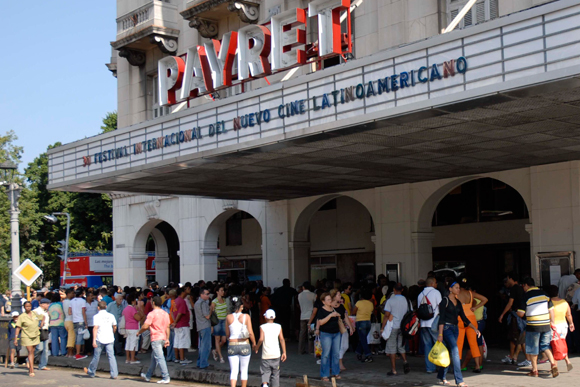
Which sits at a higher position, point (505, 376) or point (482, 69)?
point (482, 69)

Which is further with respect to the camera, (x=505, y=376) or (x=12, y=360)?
(x=12, y=360)

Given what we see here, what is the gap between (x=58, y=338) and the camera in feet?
62.9

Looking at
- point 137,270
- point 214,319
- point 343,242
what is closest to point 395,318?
point 214,319

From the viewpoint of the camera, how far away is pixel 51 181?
19.9 metres


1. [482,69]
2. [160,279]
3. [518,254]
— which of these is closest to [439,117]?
[482,69]

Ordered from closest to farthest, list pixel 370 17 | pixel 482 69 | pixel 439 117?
pixel 482 69, pixel 439 117, pixel 370 17

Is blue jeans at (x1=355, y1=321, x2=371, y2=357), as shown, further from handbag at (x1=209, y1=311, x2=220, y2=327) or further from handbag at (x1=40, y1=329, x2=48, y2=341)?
handbag at (x1=40, y1=329, x2=48, y2=341)

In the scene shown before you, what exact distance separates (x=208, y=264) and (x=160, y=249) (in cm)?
698

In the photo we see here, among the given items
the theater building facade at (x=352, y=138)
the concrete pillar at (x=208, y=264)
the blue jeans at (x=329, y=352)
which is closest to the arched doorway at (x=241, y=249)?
the theater building facade at (x=352, y=138)

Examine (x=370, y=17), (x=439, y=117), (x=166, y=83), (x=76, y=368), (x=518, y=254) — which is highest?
(x=370, y=17)

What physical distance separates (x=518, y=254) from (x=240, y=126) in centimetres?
1024

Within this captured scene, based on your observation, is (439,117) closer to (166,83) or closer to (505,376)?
(505,376)

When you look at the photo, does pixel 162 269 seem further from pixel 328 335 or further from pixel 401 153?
pixel 328 335

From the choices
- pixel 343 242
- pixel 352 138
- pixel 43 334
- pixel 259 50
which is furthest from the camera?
pixel 343 242
